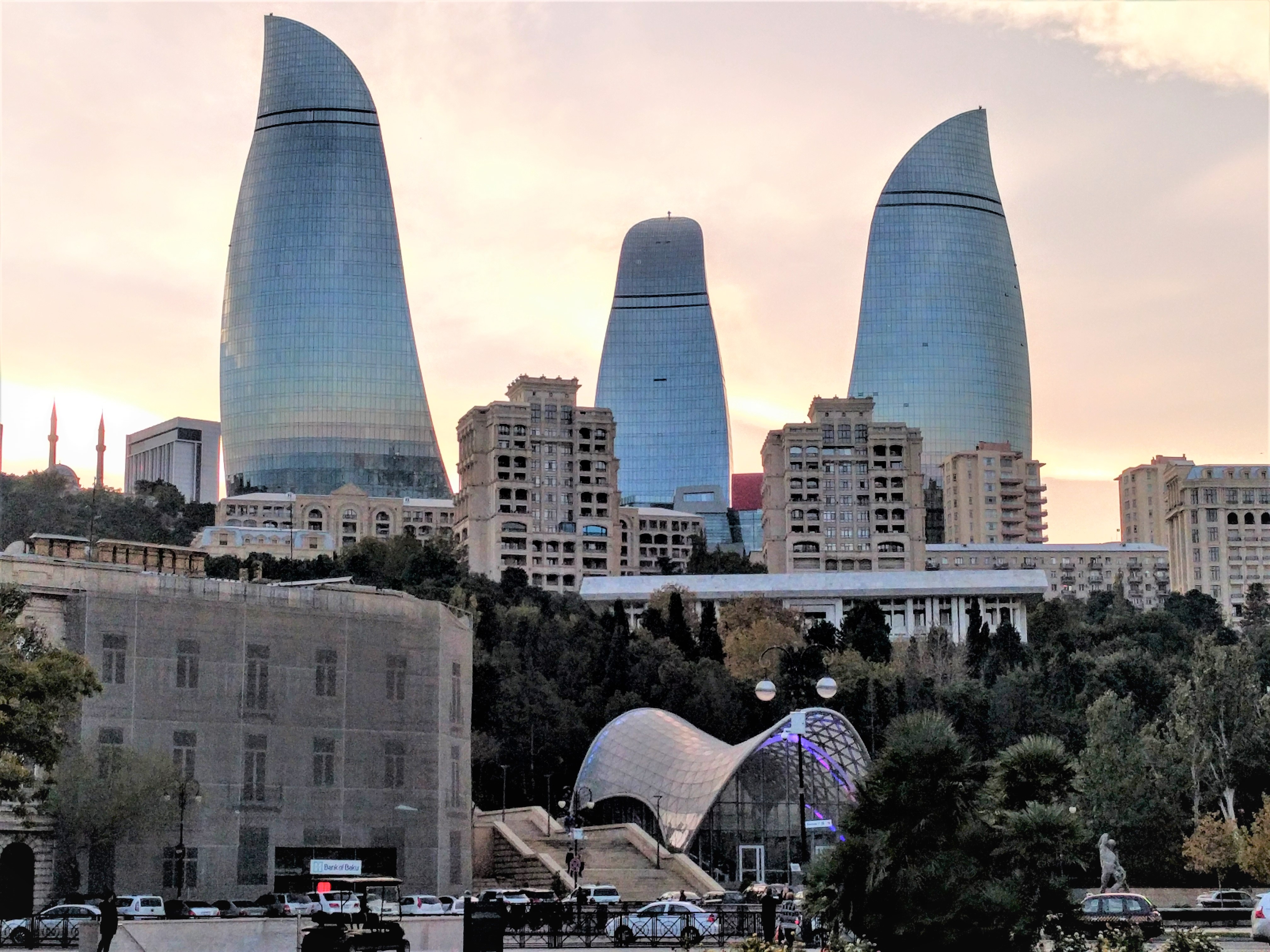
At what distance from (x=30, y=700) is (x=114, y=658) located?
20.4 meters

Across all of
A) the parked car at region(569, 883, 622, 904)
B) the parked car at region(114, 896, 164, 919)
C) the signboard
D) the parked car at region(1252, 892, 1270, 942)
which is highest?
the signboard

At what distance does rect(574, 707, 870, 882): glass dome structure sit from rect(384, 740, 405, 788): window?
61.2 feet

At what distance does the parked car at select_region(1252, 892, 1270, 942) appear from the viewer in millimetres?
43875

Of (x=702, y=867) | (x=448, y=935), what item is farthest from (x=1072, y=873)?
(x=702, y=867)

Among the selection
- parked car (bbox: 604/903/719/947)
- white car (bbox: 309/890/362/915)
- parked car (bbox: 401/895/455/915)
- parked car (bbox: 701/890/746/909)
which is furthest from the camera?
parked car (bbox: 701/890/746/909)

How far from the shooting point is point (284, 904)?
62.4m

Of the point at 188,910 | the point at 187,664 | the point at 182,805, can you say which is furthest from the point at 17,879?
the point at 187,664

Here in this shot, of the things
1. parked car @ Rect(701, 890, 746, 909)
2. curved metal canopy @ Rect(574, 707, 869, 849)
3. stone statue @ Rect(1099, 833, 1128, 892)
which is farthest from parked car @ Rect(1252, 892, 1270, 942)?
curved metal canopy @ Rect(574, 707, 869, 849)

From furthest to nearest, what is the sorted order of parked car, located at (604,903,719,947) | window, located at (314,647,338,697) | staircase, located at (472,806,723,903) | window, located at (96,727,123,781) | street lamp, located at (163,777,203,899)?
1. staircase, located at (472,806,723,903)
2. window, located at (314,647,338,697)
3. window, located at (96,727,123,781)
4. street lamp, located at (163,777,203,899)
5. parked car, located at (604,903,719,947)

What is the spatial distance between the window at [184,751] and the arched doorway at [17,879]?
6374 millimetres

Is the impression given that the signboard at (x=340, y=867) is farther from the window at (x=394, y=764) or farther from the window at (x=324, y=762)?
the window at (x=394, y=764)

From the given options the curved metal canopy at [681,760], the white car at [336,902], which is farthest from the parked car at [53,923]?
the curved metal canopy at [681,760]

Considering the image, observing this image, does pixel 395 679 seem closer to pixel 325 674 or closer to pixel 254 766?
pixel 325 674

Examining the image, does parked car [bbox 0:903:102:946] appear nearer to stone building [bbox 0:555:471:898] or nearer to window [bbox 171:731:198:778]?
stone building [bbox 0:555:471:898]
